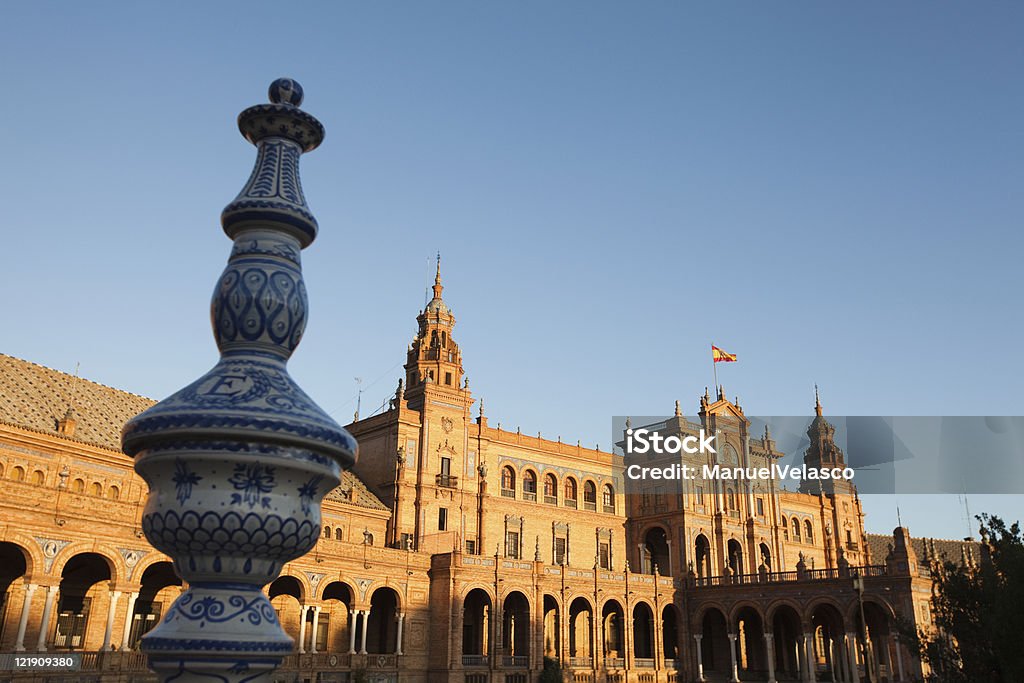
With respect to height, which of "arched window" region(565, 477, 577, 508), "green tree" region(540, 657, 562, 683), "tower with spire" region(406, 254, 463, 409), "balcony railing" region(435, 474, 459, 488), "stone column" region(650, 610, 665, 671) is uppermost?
"tower with spire" region(406, 254, 463, 409)

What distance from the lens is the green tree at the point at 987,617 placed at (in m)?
20.3

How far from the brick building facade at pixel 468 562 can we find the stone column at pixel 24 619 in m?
0.07

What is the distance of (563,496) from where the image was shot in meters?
57.5

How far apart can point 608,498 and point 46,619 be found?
3902 cm

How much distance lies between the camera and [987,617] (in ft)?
69.1

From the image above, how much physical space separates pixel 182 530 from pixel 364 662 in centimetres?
3417

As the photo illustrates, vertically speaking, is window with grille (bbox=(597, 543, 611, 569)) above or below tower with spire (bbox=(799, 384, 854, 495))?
below

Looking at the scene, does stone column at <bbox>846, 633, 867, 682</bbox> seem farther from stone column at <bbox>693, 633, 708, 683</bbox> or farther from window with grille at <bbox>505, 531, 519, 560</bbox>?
window with grille at <bbox>505, 531, 519, 560</bbox>

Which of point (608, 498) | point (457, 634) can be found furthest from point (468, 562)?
point (608, 498)

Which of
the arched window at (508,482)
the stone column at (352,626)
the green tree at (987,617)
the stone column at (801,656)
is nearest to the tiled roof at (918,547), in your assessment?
the stone column at (801,656)

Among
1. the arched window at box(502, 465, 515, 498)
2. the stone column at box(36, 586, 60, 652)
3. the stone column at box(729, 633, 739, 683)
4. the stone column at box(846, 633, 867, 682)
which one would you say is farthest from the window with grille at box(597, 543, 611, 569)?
the stone column at box(36, 586, 60, 652)

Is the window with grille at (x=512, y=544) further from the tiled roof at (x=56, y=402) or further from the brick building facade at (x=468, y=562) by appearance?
the tiled roof at (x=56, y=402)

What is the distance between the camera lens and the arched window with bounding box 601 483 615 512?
6016 centimetres

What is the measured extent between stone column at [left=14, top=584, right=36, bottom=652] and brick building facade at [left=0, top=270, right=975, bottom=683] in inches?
2.6
